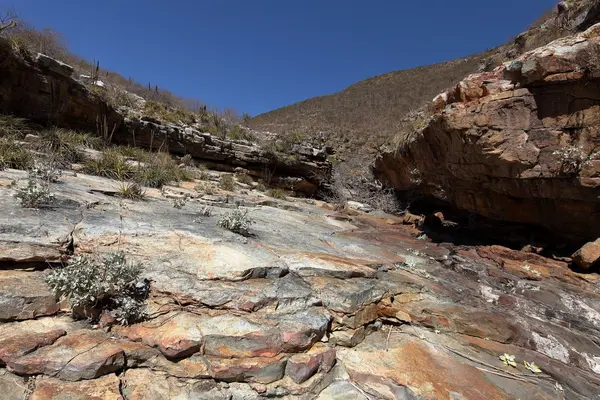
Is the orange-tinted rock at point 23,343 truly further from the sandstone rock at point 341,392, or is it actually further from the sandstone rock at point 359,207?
the sandstone rock at point 359,207

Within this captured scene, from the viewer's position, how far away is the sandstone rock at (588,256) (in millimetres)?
4277

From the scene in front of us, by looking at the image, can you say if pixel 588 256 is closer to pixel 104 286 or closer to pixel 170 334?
A: pixel 170 334

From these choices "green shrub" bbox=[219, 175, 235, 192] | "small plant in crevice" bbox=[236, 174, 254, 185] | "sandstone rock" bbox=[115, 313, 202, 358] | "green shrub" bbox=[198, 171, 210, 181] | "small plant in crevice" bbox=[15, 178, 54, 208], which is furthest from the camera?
"small plant in crevice" bbox=[236, 174, 254, 185]

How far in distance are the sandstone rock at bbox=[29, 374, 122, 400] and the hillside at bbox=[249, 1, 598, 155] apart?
808 inches

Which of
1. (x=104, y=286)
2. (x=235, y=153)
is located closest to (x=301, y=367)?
(x=104, y=286)

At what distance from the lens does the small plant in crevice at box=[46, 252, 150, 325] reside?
2.04 metres

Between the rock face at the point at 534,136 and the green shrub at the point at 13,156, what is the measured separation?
22.4 ft

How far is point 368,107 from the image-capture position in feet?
113

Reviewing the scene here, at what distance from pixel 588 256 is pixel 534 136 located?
184cm

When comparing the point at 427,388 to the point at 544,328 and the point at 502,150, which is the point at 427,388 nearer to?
the point at 544,328

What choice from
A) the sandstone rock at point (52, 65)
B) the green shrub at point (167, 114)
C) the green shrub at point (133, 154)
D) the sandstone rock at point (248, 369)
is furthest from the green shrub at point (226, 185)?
the sandstone rock at point (248, 369)

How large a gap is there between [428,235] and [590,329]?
3468 mm

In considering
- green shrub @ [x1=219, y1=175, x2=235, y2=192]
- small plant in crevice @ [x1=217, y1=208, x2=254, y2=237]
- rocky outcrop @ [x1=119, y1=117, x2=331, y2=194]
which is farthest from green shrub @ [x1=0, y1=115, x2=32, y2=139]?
small plant in crevice @ [x1=217, y1=208, x2=254, y2=237]

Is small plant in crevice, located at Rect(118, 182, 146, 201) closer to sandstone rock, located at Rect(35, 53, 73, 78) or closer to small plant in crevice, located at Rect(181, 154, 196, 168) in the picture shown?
sandstone rock, located at Rect(35, 53, 73, 78)
